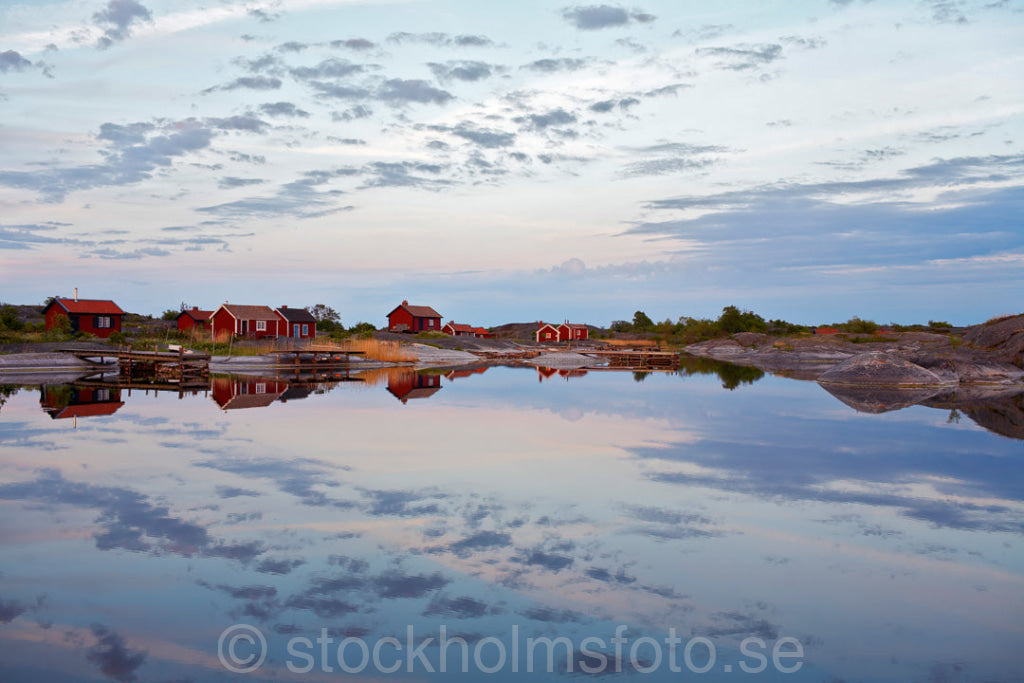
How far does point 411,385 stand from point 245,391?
357 inches

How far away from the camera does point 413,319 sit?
99.0m

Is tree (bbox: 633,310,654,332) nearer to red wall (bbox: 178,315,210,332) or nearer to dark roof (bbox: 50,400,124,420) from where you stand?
red wall (bbox: 178,315,210,332)

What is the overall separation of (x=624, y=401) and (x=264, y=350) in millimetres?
33458

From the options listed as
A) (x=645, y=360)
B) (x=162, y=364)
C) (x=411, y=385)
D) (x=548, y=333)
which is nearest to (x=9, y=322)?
(x=162, y=364)

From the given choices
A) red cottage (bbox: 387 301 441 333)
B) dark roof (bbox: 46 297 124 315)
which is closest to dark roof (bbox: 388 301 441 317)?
red cottage (bbox: 387 301 441 333)

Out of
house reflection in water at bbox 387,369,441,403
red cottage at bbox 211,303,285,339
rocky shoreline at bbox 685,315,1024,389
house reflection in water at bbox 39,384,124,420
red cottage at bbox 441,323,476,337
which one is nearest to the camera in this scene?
house reflection in water at bbox 39,384,124,420

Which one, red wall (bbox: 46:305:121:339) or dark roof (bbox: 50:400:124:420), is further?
red wall (bbox: 46:305:121:339)

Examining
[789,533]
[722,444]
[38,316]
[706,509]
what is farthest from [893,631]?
[38,316]

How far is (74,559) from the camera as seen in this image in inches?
405

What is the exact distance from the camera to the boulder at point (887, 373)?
3969cm

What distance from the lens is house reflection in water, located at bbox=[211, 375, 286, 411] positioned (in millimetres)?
30984

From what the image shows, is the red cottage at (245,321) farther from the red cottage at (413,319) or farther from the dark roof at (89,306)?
the red cottage at (413,319)

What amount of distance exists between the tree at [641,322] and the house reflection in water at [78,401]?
112335 mm

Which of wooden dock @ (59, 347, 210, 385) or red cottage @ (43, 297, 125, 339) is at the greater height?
red cottage @ (43, 297, 125, 339)
